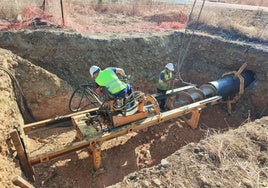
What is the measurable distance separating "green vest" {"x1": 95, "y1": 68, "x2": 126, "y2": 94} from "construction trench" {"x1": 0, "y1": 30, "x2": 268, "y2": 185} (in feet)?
2.43

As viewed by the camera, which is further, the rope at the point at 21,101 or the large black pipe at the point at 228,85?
the large black pipe at the point at 228,85

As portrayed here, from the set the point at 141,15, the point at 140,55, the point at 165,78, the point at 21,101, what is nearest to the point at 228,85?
the point at 165,78

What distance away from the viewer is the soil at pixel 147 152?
3.65m

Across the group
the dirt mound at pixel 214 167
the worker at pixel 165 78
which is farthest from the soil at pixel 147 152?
the worker at pixel 165 78

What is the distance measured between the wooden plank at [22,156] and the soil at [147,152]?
0.15 m

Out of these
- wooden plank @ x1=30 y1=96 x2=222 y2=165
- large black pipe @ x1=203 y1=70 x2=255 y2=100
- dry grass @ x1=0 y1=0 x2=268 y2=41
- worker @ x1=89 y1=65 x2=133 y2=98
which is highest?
dry grass @ x1=0 y1=0 x2=268 y2=41

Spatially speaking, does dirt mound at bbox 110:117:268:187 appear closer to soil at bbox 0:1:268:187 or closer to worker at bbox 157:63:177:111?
soil at bbox 0:1:268:187

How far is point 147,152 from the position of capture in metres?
6.25

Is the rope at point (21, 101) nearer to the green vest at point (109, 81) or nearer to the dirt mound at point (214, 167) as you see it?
the green vest at point (109, 81)

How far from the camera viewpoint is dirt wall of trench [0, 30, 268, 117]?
23.7 ft

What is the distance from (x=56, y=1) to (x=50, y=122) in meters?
7.15

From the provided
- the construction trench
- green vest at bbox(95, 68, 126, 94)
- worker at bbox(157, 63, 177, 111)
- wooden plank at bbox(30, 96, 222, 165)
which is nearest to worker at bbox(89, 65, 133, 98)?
green vest at bbox(95, 68, 126, 94)

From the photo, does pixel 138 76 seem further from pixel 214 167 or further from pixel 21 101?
pixel 214 167

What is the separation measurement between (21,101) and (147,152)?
3620mm
